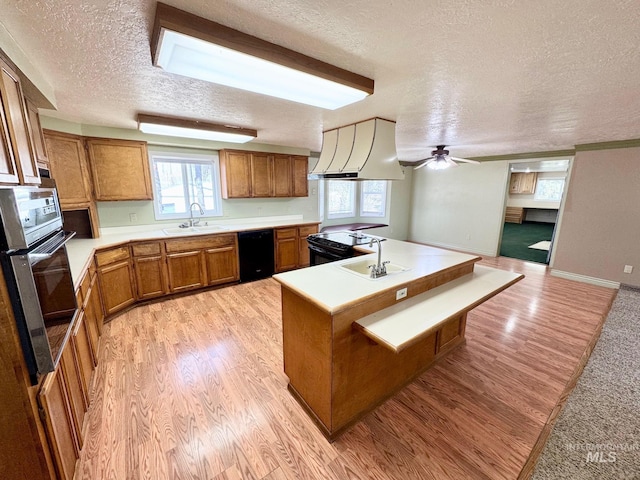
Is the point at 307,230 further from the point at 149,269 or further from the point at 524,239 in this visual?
the point at 524,239

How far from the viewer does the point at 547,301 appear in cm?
350

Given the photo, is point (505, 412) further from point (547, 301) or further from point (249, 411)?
point (547, 301)

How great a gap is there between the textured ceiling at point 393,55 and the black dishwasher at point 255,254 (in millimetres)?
1770

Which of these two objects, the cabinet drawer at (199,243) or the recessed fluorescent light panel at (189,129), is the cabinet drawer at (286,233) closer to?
the cabinet drawer at (199,243)

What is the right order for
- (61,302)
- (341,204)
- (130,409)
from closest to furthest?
(61,302) < (130,409) < (341,204)

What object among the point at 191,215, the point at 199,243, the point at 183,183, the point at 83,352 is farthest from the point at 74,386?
the point at 183,183

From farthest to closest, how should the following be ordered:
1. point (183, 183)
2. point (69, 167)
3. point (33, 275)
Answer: point (183, 183) < point (69, 167) < point (33, 275)

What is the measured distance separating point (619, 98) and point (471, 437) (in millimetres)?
2794

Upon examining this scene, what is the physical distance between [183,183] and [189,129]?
128cm

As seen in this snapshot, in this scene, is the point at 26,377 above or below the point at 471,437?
above

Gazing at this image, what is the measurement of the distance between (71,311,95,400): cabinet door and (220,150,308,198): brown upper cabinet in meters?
2.62

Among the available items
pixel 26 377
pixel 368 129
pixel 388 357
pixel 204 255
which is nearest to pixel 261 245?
pixel 204 255

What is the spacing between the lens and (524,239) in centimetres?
759

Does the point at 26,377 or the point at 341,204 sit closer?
the point at 26,377
